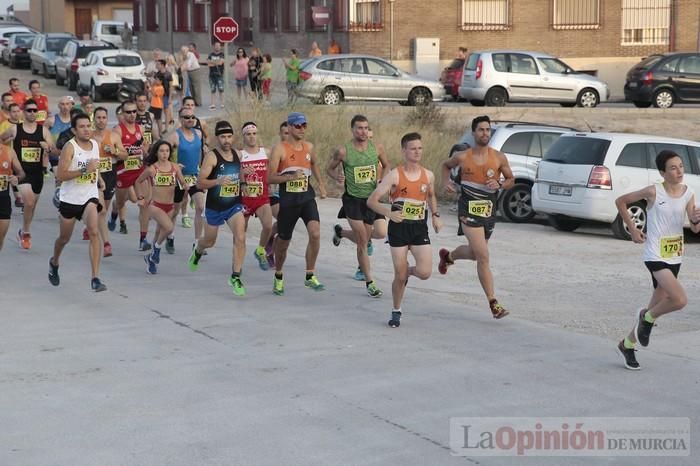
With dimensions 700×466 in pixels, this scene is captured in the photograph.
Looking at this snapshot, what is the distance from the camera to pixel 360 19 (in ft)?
148

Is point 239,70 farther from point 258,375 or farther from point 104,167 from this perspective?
point 258,375

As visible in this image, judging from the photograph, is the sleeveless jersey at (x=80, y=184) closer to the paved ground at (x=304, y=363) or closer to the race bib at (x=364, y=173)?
the paved ground at (x=304, y=363)

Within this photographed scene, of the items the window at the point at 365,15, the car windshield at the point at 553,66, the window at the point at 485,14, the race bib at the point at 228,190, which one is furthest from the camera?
the window at the point at 485,14

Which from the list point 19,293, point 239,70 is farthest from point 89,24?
point 19,293

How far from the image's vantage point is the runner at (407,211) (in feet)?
37.3

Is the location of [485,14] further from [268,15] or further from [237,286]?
[237,286]

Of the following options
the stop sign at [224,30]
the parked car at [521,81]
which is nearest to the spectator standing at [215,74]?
the parked car at [521,81]

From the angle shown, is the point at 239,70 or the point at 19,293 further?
the point at 239,70

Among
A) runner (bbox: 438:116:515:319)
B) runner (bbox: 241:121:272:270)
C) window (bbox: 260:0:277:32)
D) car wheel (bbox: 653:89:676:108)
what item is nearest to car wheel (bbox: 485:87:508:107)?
car wheel (bbox: 653:89:676:108)

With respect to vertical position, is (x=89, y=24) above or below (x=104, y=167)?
above

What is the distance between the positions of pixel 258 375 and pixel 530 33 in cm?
3818

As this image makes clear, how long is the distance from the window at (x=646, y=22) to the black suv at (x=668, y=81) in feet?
37.3

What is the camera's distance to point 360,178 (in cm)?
1302

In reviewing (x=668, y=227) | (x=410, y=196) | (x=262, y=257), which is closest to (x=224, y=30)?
(x=262, y=257)
